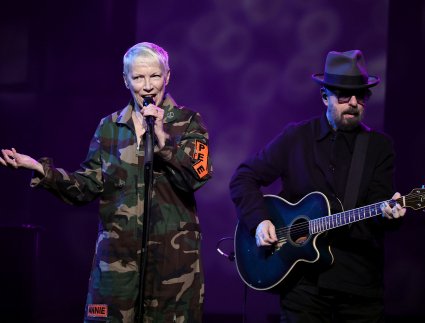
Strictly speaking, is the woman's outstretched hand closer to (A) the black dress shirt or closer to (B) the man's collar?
(A) the black dress shirt

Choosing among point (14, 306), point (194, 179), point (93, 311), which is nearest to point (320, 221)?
point (194, 179)

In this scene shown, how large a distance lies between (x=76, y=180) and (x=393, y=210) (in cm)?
151

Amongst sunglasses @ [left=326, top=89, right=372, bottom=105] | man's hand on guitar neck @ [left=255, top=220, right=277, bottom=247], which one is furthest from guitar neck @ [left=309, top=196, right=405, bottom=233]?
sunglasses @ [left=326, top=89, right=372, bottom=105]

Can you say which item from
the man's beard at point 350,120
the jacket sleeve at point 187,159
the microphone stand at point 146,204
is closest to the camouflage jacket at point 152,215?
the jacket sleeve at point 187,159

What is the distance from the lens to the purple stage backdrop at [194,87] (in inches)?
208

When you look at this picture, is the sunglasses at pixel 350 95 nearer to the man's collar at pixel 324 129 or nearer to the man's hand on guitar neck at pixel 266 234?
the man's collar at pixel 324 129

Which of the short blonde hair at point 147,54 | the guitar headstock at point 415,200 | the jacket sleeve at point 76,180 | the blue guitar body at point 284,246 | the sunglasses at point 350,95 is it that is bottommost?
the blue guitar body at point 284,246

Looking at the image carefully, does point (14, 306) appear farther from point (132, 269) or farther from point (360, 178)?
point (360, 178)

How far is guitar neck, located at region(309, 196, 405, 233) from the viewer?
3258mm

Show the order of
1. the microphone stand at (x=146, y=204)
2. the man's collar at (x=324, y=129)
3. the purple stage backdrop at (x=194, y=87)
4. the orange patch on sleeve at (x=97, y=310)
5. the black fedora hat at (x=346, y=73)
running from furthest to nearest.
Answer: the purple stage backdrop at (x=194, y=87), the man's collar at (x=324, y=129), the black fedora hat at (x=346, y=73), the orange patch on sleeve at (x=97, y=310), the microphone stand at (x=146, y=204)

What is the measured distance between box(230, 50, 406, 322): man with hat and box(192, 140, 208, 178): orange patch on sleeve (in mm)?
637

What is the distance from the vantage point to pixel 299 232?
3.59 m

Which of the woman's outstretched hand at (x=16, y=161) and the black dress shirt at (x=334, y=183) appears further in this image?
the black dress shirt at (x=334, y=183)

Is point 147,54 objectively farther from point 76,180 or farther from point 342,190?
point 342,190
